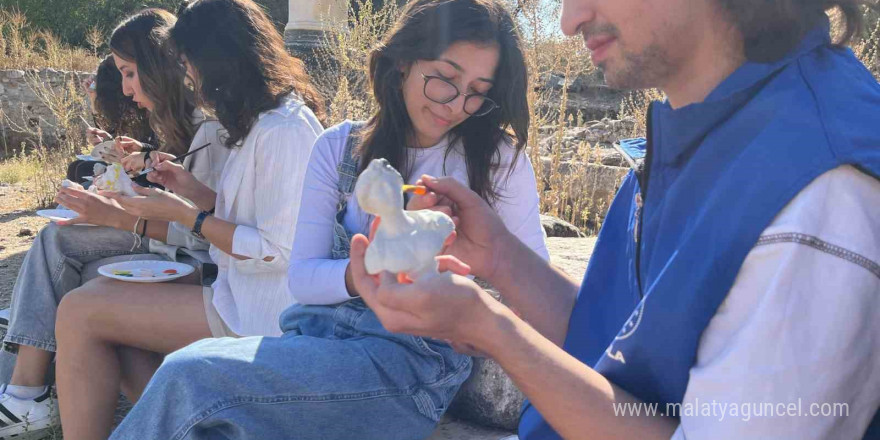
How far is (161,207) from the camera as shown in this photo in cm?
271

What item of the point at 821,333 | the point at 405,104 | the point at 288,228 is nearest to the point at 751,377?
the point at 821,333

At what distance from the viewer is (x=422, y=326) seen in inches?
50.4

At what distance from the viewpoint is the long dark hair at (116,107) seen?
3.79 metres

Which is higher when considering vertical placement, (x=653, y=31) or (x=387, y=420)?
(x=653, y=31)

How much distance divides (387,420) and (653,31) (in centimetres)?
118

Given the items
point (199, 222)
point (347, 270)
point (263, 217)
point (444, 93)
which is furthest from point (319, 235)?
point (199, 222)

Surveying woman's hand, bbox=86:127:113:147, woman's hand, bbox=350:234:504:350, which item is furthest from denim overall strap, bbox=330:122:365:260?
woman's hand, bbox=86:127:113:147

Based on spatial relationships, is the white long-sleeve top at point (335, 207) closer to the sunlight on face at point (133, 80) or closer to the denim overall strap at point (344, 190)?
the denim overall strap at point (344, 190)

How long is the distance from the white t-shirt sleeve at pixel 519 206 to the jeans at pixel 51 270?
1561 mm

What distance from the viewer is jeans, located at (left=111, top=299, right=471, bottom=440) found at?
1765 mm

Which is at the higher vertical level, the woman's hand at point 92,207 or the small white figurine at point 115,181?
the small white figurine at point 115,181

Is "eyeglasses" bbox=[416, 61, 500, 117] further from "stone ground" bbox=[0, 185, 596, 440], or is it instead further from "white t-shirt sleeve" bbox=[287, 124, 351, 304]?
"stone ground" bbox=[0, 185, 596, 440]

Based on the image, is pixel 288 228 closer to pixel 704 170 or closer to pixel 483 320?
pixel 483 320

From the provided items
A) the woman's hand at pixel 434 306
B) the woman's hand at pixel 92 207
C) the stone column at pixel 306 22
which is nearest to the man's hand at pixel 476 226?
the woman's hand at pixel 434 306
